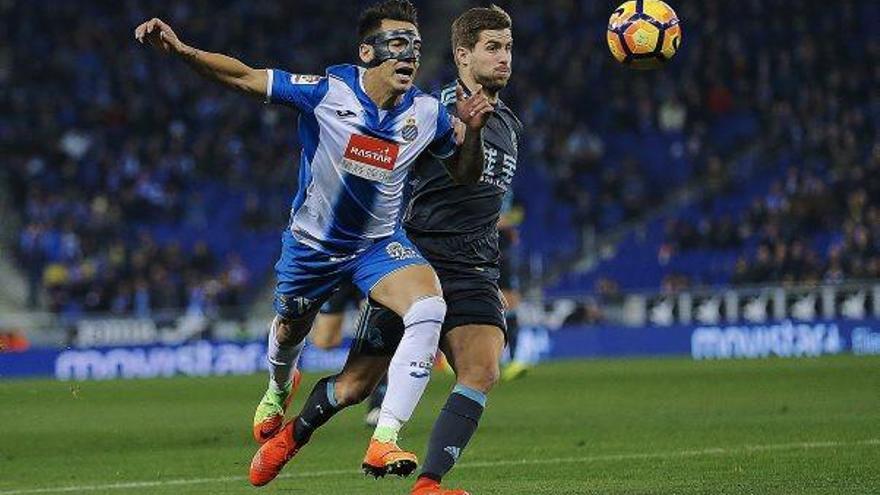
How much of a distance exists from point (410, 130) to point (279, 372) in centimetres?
191

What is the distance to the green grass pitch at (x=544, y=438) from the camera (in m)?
9.88

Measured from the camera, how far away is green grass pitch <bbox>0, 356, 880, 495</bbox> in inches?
389

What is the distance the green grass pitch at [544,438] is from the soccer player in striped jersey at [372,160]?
1330 mm

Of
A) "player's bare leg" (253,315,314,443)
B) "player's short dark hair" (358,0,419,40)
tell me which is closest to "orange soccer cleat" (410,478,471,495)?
"player's bare leg" (253,315,314,443)

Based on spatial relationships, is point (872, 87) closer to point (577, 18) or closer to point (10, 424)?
point (577, 18)

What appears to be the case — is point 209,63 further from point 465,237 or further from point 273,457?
point 273,457

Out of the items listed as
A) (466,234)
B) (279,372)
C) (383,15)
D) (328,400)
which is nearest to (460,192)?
(466,234)

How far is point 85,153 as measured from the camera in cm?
3588

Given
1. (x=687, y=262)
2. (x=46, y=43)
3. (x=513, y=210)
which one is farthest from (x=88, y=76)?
(x=513, y=210)

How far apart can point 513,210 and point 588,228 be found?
46.4 feet

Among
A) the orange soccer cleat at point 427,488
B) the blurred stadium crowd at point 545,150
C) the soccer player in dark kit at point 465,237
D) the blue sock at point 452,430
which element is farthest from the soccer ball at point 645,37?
the blurred stadium crowd at point 545,150

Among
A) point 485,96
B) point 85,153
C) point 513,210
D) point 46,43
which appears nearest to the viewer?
point 485,96

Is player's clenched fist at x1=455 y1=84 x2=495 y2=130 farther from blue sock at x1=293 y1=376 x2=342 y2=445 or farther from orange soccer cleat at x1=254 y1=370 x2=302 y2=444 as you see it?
orange soccer cleat at x1=254 y1=370 x2=302 y2=444

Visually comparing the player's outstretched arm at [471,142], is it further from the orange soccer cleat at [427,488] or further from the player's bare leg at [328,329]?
the player's bare leg at [328,329]
